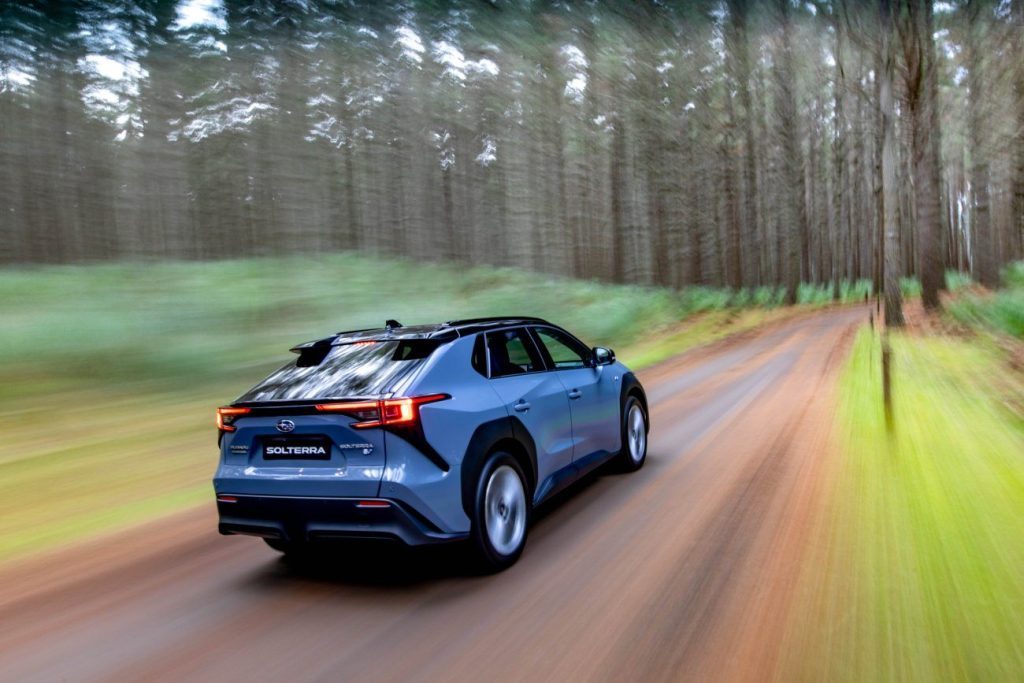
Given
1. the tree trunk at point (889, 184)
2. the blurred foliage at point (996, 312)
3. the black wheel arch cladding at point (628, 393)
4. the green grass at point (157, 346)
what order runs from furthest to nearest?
1. the blurred foliage at point (996, 312)
2. the tree trunk at point (889, 184)
3. the green grass at point (157, 346)
4. the black wheel arch cladding at point (628, 393)

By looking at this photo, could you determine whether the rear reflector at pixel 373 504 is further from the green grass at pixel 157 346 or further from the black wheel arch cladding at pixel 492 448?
the green grass at pixel 157 346

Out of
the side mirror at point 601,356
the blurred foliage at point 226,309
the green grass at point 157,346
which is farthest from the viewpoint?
the blurred foliage at point 226,309

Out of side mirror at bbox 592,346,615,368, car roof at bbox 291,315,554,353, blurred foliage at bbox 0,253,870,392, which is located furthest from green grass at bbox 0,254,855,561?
side mirror at bbox 592,346,615,368

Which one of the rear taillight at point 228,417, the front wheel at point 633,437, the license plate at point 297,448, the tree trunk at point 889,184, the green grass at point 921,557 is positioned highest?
the tree trunk at point 889,184

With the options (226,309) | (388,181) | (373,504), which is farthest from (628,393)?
(388,181)

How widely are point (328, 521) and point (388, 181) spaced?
19750 mm

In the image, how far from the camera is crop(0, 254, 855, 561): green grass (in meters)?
6.81

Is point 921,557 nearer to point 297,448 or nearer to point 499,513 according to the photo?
point 499,513

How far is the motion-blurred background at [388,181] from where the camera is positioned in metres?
10.1

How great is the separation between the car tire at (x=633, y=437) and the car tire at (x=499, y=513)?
79.8 inches

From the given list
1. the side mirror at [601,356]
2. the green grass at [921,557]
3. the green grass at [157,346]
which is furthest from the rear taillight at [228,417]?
the green grass at [921,557]

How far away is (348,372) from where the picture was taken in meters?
4.34

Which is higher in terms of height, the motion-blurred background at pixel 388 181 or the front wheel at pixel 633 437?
the motion-blurred background at pixel 388 181

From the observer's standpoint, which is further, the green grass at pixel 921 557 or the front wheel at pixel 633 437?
the front wheel at pixel 633 437
